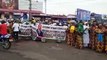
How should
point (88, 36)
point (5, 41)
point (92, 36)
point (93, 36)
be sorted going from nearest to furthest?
1. point (5, 41)
2. point (93, 36)
3. point (92, 36)
4. point (88, 36)

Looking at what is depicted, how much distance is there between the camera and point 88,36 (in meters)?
18.9

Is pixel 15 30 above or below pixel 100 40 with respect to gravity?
above

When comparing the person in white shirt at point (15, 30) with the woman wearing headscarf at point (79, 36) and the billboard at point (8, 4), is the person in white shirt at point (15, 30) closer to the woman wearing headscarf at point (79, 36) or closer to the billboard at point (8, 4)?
the woman wearing headscarf at point (79, 36)

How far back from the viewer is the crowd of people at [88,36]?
17578 mm

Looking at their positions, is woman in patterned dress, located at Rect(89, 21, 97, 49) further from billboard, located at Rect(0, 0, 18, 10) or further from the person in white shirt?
billboard, located at Rect(0, 0, 18, 10)

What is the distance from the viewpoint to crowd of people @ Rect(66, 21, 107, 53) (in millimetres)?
17578

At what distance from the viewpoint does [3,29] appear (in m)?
17.9

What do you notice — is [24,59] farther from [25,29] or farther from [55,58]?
[25,29]

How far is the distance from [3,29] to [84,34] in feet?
16.9

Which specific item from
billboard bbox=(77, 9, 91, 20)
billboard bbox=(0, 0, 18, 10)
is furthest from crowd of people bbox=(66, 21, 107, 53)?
billboard bbox=(0, 0, 18, 10)

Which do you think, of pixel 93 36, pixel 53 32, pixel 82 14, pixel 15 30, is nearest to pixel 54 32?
pixel 53 32

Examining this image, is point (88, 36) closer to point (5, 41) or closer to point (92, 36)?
point (92, 36)

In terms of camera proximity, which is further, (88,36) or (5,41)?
(88,36)

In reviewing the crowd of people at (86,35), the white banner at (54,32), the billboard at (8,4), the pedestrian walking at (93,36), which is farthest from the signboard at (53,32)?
the billboard at (8,4)
